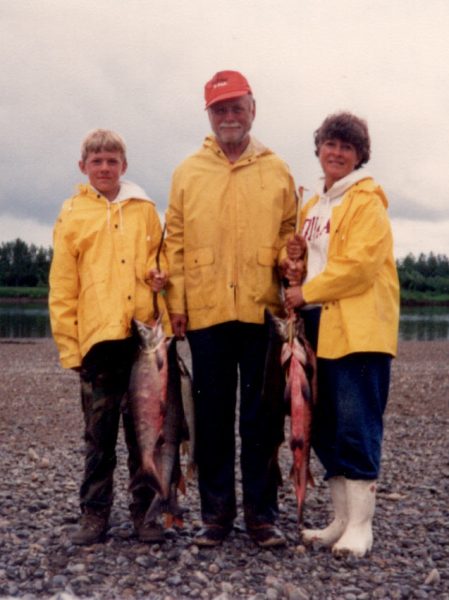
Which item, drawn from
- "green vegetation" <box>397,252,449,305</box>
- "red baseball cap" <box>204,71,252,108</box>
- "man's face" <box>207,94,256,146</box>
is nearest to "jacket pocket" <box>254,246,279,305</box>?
"man's face" <box>207,94,256,146</box>

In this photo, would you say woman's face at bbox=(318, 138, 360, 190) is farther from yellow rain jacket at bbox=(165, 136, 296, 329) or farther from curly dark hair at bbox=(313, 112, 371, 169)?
yellow rain jacket at bbox=(165, 136, 296, 329)

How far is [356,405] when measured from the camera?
5.48 m

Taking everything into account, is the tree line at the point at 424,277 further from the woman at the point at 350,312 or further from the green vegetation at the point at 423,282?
the woman at the point at 350,312

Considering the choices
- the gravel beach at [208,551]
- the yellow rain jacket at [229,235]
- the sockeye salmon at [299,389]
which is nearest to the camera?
the gravel beach at [208,551]

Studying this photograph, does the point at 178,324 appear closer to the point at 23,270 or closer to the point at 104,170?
the point at 104,170

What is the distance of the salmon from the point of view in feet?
18.5

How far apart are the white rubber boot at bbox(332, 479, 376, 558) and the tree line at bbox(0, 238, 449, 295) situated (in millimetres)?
114919

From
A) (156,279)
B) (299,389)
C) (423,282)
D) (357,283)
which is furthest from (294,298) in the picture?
(423,282)

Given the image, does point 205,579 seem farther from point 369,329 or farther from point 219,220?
point 219,220

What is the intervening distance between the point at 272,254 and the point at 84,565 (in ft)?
8.36

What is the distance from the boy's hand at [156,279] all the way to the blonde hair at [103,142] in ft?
3.05

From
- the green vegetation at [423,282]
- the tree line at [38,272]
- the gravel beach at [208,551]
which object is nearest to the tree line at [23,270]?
the tree line at [38,272]

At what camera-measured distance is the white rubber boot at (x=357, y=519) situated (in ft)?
18.5

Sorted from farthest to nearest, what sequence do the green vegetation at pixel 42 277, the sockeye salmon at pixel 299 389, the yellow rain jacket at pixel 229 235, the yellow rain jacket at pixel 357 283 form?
the green vegetation at pixel 42 277
the yellow rain jacket at pixel 229 235
the sockeye salmon at pixel 299 389
the yellow rain jacket at pixel 357 283
